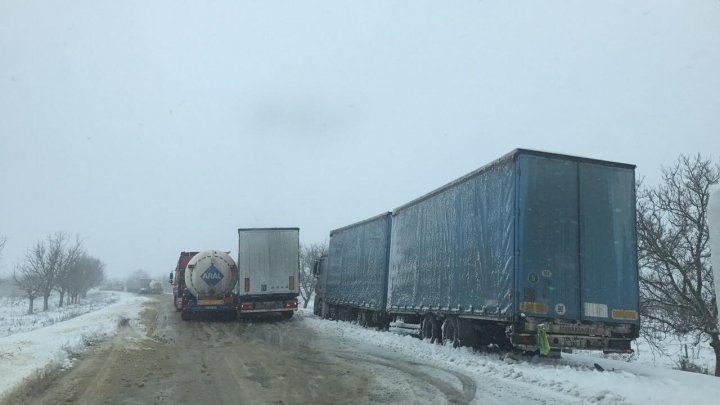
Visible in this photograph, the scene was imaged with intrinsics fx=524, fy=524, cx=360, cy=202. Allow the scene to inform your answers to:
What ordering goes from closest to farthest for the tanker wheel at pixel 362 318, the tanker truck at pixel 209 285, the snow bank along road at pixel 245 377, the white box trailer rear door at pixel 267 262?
the snow bank along road at pixel 245 377 < the tanker wheel at pixel 362 318 < the white box trailer rear door at pixel 267 262 < the tanker truck at pixel 209 285

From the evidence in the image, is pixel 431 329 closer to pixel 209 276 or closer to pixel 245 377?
pixel 245 377

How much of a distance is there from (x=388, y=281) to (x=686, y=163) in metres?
9.90

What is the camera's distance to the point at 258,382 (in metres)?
8.23

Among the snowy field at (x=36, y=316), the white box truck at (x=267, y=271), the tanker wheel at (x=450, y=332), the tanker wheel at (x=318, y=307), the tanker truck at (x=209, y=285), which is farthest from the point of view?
the tanker wheel at (x=318, y=307)

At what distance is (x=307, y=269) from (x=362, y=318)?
32.9m

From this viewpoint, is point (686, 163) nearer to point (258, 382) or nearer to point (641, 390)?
point (641, 390)

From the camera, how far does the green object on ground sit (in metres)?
9.16

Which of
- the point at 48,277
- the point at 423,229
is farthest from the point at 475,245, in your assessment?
the point at 48,277

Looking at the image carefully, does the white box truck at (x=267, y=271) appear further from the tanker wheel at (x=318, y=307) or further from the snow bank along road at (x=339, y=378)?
the snow bank along road at (x=339, y=378)

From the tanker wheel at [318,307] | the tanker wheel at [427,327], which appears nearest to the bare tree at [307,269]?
the tanker wheel at [318,307]

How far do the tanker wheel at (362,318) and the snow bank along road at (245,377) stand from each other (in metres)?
6.92

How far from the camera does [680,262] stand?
14.9m

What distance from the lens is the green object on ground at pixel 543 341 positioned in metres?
9.16

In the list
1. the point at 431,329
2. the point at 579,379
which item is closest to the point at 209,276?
the point at 431,329
